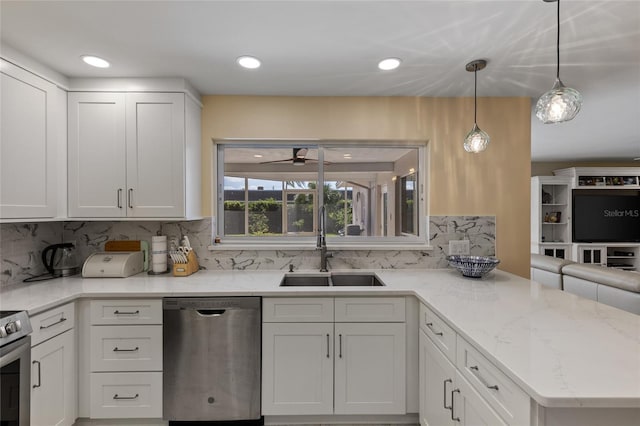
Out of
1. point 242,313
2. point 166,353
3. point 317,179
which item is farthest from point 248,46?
point 166,353

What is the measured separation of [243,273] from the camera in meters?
2.38

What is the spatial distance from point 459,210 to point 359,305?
1.26 metres

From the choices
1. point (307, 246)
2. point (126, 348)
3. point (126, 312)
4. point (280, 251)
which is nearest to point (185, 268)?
point (126, 312)

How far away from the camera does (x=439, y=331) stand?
5.13 ft

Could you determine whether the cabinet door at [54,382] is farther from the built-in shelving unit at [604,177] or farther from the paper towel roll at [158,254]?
the built-in shelving unit at [604,177]

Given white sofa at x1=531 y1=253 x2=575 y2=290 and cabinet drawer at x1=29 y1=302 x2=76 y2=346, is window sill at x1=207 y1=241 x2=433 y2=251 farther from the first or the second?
white sofa at x1=531 y1=253 x2=575 y2=290

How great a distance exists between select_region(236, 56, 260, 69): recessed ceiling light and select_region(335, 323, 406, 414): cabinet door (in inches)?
68.2

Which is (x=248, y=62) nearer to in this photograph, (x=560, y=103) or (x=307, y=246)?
(x=307, y=246)

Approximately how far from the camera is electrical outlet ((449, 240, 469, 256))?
8.12ft

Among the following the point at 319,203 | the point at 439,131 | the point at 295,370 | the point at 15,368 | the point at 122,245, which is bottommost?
the point at 295,370

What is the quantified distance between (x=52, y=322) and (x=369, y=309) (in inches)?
70.6

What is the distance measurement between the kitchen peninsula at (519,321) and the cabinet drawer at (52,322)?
0.16ft

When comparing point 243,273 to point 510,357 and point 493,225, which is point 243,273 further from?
point 493,225

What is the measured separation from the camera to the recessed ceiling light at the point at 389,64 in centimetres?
187
